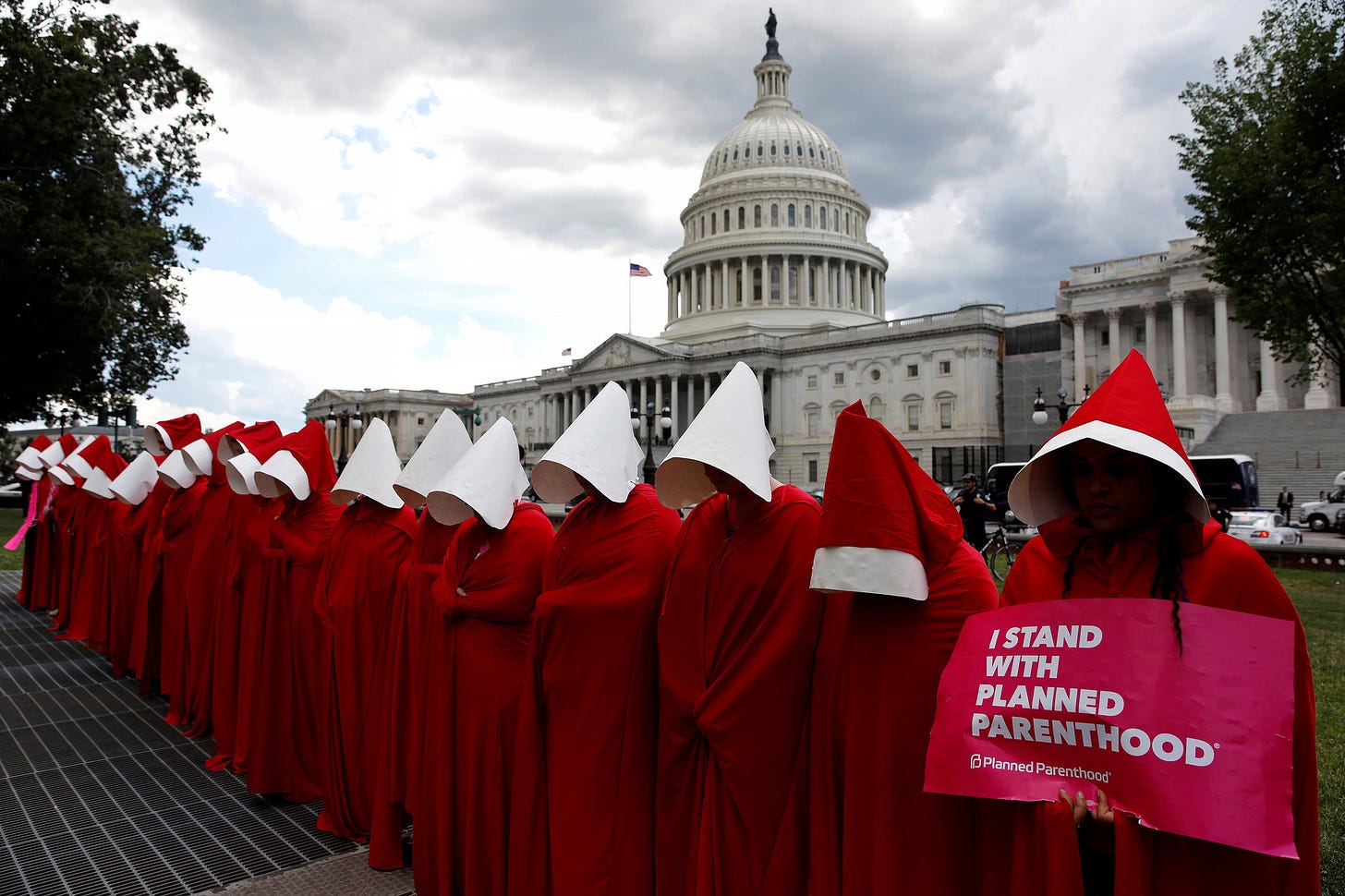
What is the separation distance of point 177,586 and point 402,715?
4218 mm

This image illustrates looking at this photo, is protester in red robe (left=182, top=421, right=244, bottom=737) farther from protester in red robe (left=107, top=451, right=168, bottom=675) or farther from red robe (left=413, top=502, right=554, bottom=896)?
red robe (left=413, top=502, right=554, bottom=896)

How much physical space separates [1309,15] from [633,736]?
52.9ft

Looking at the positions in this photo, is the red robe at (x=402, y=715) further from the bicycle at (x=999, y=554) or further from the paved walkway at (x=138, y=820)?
the bicycle at (x=999, y=554)

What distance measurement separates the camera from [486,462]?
418 centimetres

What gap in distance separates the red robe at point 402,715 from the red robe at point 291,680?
103 cm

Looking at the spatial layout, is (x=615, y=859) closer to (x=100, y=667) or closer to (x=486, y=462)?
(x=486, y=462)

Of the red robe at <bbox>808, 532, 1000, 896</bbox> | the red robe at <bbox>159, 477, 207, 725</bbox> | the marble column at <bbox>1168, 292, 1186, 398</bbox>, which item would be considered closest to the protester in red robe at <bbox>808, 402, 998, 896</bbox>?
the red robe at <bbox>808, 532, 1000, 896</bbox>

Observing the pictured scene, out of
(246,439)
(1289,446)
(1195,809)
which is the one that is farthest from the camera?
(1289,446)

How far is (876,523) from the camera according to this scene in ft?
8.47

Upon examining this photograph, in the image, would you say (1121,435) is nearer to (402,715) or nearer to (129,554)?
(402,715)

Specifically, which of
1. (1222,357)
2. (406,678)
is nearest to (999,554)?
(406,678)

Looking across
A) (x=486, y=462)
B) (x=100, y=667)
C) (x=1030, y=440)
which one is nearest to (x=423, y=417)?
(x=1030, y=440)

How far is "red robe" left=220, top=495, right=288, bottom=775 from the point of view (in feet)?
19.5

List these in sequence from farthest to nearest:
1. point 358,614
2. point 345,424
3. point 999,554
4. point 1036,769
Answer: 1. point 345,424
2. point 999,554
3. point 358,614
4. point 1036,769
